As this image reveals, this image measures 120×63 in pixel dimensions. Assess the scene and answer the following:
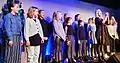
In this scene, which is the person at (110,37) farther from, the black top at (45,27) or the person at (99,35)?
the black top at (45,27)

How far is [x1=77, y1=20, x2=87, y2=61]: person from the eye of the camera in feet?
Answer: 12.6

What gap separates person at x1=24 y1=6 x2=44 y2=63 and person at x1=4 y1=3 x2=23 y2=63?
0.68 feet

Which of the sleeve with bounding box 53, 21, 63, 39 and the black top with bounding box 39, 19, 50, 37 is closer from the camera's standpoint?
the black top with bounding box 39, 19, 50, 37

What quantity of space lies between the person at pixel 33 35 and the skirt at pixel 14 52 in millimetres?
206

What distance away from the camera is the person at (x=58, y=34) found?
138 inches

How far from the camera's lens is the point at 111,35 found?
4.29m

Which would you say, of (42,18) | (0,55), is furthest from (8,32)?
(42,18)

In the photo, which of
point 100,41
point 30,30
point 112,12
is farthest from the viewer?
point 112,12

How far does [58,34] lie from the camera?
11.5 feet

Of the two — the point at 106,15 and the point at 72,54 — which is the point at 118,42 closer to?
the point at 106,15

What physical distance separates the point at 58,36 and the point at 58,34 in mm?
32

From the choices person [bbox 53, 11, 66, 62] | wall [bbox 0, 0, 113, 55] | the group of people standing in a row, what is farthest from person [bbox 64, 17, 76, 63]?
wall [bbox 0, 0, 113, 55]

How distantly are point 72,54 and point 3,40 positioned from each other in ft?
4.09

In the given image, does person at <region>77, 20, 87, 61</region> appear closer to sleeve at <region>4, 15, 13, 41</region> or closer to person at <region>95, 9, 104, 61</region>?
person at <region>95, 9, 104, 61</region>
